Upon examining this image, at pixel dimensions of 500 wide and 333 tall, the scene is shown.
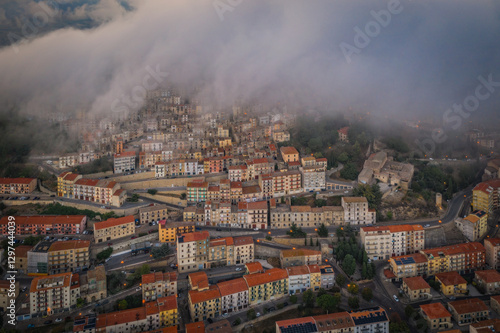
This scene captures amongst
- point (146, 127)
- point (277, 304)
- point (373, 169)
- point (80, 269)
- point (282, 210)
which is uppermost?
point (146, 127)

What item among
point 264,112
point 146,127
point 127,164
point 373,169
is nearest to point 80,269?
point 127,164

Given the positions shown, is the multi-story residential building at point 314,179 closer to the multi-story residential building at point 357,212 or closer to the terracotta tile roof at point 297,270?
the multi-story residential building at point 357,212

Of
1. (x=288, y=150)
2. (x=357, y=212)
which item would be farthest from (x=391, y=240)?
(x=288, y=150)

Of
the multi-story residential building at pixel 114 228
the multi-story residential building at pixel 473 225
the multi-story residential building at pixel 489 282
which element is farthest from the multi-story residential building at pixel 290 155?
the multi-story residential building at pixel 489 282

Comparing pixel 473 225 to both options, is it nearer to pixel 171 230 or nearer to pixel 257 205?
pixel 257 205

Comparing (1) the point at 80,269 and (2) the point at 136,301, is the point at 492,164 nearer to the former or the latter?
(2) the point at 136,301

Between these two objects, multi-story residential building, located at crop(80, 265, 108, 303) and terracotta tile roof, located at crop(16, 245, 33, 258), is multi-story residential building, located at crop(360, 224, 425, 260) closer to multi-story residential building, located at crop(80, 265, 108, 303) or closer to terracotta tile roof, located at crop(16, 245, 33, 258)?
multi-story residential building, located at crop(80, 265, 108, 303)

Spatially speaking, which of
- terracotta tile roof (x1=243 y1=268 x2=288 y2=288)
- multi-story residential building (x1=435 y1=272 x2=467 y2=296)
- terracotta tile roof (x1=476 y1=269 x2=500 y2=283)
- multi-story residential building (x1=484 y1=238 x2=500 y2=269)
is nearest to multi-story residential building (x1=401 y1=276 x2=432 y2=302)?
multi-story residential building (x1=435 y1=272 x2=467 y2=296)
